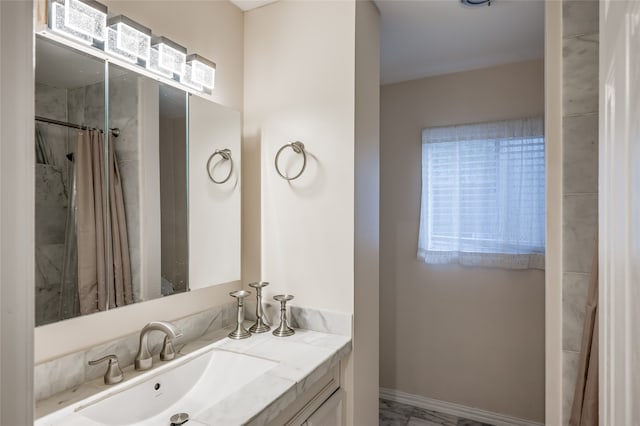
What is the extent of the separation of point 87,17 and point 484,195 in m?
2.44

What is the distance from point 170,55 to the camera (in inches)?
59.9

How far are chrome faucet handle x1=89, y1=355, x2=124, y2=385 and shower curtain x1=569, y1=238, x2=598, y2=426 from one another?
1623mm

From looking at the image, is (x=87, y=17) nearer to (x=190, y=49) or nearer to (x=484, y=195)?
(x=190, y=49)

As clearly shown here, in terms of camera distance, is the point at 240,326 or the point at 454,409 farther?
the point at 454,409

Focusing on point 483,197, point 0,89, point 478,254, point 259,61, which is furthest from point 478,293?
point 0,89

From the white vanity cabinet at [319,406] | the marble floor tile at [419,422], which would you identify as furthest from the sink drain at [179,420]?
the marble floor tile at [419,422]

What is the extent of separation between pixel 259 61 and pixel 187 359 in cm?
145

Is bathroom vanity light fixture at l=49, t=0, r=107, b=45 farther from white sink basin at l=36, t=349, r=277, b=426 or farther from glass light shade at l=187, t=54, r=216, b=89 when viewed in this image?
white sink basin at l=36, t=349, r=277, b=426

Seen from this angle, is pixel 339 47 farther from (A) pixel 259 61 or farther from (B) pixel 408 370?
(B) pixel 408 370

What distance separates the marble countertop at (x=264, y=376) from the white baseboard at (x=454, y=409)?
1558 mm

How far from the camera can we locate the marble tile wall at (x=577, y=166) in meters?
1.50

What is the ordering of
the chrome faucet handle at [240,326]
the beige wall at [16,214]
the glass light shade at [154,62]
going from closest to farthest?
the beige wall at [16,214] → the glass light shade at [154,62] → the chrome faucet handle at [240,326]

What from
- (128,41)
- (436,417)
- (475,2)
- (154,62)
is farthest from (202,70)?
(436,417)

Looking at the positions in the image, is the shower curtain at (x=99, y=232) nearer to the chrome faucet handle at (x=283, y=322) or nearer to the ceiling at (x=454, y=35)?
the chrome faucet handle at (x=283, y=322)
